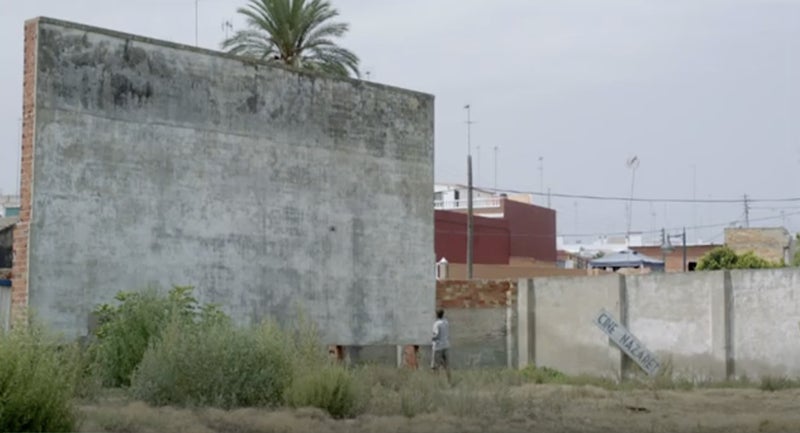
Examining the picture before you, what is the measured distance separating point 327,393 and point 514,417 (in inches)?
102

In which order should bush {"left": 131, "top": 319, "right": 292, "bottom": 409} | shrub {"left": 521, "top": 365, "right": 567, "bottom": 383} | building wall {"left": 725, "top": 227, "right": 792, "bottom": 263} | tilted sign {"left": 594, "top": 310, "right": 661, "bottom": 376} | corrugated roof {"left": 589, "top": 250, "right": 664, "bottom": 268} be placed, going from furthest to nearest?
building wall {"left": 725, "top": 227, "right": 792, "bottom": 263}, corrugated roof {"left": 589, "top": 250, "right": 664, "bottom": 268}, tilted sign {"left": 594, "top": 310, "right": 661, "bottom": 376}, shrub {"left": 521, "top": 365, "right": 567, "bottom": 383}, bush {"left": 131, "top": 319, "right": 292, "bottom": 409}

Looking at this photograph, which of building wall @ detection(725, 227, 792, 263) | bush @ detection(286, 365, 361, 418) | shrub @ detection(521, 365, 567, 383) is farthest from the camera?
building wall @ detection(725, 227, 792, 263)

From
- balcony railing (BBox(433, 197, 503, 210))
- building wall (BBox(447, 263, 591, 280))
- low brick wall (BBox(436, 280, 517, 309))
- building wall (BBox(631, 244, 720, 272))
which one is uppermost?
balcony railing (BBox(433, 197, 503, 210))

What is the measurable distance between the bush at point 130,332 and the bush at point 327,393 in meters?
3.15

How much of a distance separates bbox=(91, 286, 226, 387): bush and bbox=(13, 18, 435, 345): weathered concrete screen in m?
1.94

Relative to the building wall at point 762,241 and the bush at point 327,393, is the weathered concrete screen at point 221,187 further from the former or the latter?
the building wall at point 762,241

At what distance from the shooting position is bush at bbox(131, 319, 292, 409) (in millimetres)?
16609

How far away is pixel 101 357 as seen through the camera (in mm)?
19625

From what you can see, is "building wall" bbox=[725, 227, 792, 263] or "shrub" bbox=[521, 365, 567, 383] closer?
"shrub" bbox=[521, 365, 567, 383]

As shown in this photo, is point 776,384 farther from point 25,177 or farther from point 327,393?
point 25,177

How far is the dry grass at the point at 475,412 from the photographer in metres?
14.7

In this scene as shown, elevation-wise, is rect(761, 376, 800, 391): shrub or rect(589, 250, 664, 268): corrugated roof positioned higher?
rect(589, 250, 664, 268): corrugated roof

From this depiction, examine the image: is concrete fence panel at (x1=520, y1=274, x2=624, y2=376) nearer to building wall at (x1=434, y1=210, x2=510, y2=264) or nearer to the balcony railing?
building wall at (x1=434, y1=210, x2=510, y2=264)

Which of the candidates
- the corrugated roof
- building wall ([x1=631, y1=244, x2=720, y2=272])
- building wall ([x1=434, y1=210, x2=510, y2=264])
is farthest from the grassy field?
building wall ([x1=631, y1=244, x2=720, y2=272])
